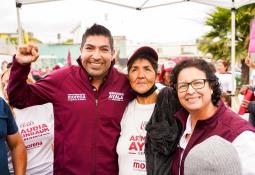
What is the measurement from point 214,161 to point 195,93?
2.96ft

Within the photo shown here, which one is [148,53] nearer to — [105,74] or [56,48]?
[105,74]

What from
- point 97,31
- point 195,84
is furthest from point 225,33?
point 195,84

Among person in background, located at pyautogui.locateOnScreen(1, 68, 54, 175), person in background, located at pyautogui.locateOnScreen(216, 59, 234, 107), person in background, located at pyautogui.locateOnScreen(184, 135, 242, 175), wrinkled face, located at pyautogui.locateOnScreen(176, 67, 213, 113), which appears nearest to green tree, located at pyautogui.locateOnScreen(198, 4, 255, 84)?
person in background, located at pyautogui.locateOnScreen(216, 59, 234, 107)

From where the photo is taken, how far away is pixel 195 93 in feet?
7.49

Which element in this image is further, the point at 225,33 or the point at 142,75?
the point at 225,33

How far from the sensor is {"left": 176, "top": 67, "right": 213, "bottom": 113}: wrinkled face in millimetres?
2295

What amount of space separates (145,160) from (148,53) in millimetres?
835

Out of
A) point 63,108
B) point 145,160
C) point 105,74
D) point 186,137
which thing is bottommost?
point 145,160

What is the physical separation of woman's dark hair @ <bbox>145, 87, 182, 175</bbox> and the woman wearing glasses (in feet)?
0.20

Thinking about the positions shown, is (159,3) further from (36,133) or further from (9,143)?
(9,143)

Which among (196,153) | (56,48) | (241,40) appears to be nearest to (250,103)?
(196,153)

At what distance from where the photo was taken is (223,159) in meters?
1.44

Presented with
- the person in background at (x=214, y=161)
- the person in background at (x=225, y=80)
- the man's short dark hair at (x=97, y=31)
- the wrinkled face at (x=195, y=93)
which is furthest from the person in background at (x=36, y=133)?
the person in background at (x=225, y=80)

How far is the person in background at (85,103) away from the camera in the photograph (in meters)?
2.79
